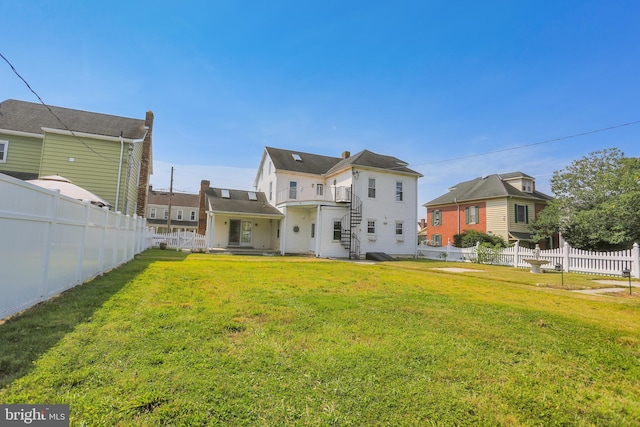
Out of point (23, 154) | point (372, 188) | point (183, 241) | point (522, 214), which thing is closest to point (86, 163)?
point (23, 154)

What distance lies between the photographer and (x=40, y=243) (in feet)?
14.0

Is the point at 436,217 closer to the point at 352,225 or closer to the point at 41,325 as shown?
the point at 352,225

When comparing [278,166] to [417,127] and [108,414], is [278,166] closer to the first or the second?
[417,127]

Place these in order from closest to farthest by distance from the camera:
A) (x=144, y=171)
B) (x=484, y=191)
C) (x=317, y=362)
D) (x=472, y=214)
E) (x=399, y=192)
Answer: (x=317, y=362) < (x=144, y=171) < (x=399, y=192) < (x=484, y=191) < (x=472, y=214)

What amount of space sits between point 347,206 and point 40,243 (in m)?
16.0

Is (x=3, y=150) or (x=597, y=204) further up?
(x=3, y=150)

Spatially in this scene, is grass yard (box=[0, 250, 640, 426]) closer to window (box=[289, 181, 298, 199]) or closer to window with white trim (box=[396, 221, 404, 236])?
window with white trim (box=[396, 221, 404, 236])

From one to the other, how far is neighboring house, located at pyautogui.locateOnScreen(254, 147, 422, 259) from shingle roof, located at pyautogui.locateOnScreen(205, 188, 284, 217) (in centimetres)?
82

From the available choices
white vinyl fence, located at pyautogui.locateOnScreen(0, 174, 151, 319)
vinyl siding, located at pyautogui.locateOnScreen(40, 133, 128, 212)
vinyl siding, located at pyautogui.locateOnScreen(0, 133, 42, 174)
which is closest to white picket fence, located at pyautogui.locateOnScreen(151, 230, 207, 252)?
vinyl siding, located at pyautogui.locateOnScreen(40, 133, 128, 212)

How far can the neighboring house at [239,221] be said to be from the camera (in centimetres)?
2045

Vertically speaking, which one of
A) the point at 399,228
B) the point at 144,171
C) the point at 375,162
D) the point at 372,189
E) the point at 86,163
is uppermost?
the point at 375,162

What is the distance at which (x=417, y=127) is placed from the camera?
1727 centimetres

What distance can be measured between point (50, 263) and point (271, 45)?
35.7 ft

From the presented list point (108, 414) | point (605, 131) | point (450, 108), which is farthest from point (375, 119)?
point (108, 414)
